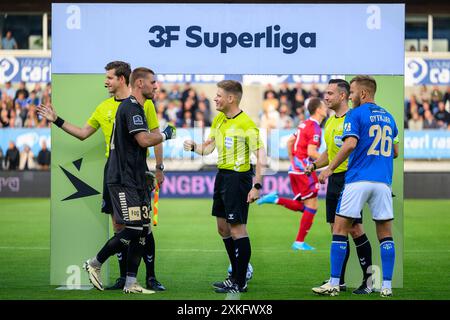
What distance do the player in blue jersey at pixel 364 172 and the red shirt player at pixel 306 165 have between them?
4425 mm

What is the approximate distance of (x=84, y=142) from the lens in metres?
9.82

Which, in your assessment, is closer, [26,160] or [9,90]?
[26,160]

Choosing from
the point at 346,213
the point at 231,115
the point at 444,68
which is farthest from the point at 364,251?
the point at 444,68

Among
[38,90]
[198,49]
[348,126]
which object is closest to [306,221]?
[198,49]

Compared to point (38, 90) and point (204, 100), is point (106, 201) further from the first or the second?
point (38, 90)

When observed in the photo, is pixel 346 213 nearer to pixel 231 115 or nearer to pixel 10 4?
pixel 231 115

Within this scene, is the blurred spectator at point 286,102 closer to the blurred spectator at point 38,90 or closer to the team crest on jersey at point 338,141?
the blurred spectator at point 38,90

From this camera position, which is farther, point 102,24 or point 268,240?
point 268,240

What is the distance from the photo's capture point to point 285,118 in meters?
26.6

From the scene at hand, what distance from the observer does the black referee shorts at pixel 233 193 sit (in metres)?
9.19

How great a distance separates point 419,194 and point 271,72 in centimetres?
1669

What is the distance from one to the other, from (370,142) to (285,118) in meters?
17.9

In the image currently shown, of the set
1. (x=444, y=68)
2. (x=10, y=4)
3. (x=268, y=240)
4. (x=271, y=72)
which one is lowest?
(x=268, y=240)

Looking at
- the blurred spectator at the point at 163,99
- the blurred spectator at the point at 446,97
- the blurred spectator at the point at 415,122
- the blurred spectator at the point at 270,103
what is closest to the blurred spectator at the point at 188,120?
the blurred spectator at the point at 163,99
